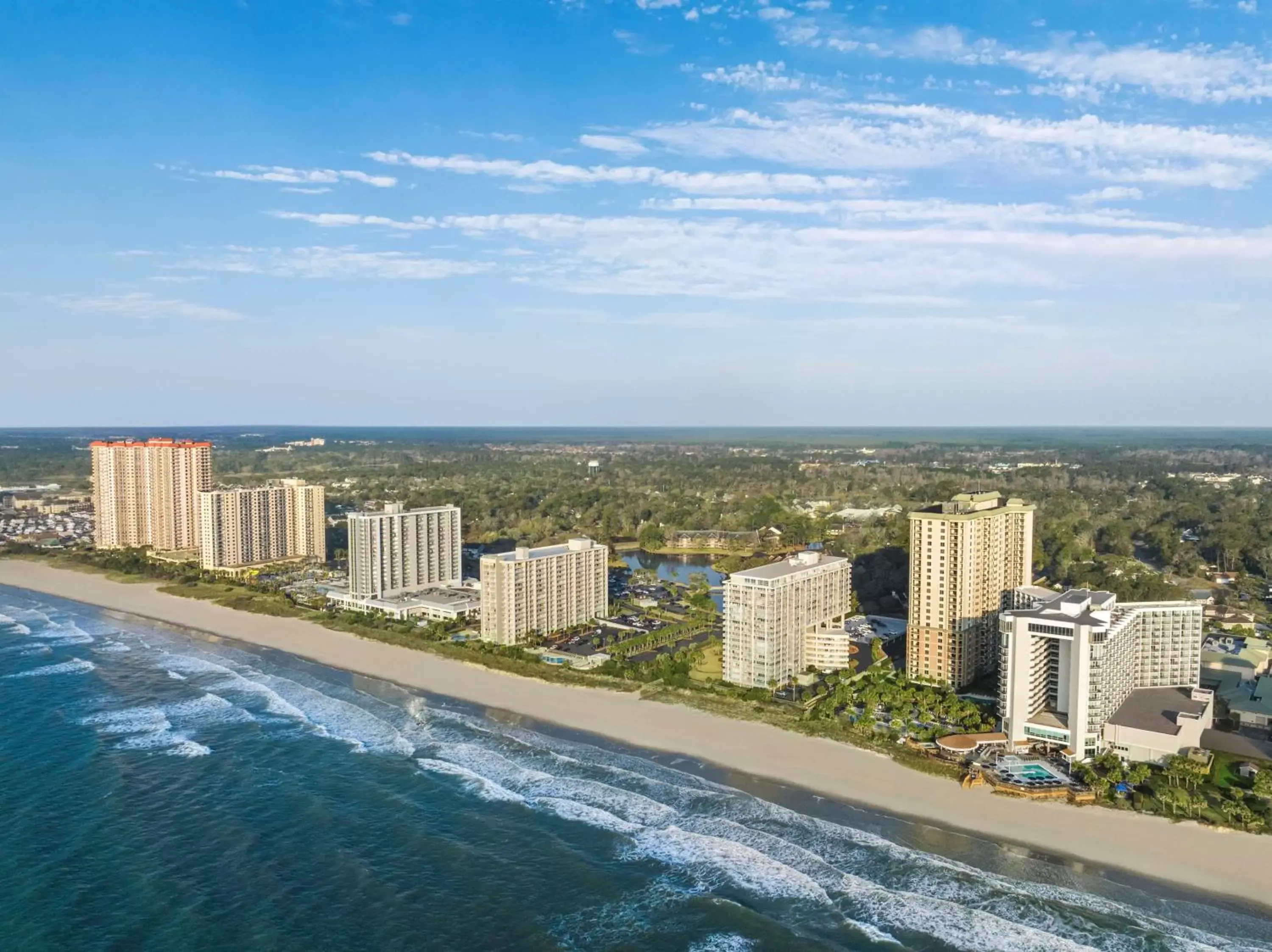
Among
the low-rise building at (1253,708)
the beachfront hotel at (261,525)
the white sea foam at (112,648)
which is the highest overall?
the beachfront hotel at (261,525)

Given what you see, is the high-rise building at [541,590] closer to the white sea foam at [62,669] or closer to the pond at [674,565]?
the pond at [674,565]

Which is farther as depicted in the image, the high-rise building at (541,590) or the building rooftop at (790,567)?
the high-rise building at (541,590)

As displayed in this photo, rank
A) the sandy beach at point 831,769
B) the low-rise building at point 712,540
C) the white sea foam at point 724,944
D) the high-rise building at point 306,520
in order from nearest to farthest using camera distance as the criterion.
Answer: the white sea foam at point 724,944 < the sandy beach at point 831,769 < the high-rise building at point 306,520 < the low-rise building at point 712,540

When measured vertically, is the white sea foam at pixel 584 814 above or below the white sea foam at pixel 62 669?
below

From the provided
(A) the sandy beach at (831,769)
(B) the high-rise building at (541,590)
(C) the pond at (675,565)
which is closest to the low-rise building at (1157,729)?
(A) the sandy beach at (831,769)

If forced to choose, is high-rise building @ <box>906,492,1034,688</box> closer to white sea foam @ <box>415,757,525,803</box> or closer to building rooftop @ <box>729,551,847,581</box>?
building rooftop @ <box>729,551,847,581</box>

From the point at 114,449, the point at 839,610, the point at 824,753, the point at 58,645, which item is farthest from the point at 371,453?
the point at 824,753

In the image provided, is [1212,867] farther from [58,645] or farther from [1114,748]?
[58,645]
